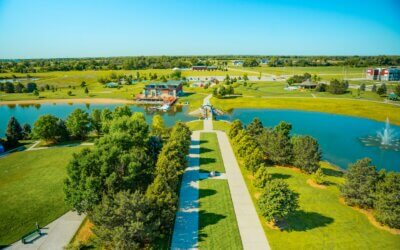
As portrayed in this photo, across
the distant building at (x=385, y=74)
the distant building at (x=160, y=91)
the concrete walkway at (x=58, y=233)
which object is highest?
the distant building at (x=385, y=74)

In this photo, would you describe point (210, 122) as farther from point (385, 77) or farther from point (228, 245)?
point (385, 77)

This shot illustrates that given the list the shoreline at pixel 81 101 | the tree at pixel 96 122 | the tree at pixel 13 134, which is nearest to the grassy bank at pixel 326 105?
the shoreline at pixel 81 101

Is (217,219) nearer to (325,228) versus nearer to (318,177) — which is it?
(325,228)

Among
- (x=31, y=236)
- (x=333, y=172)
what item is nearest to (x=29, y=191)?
(x=31, y=236)

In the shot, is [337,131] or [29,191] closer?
[29,191]

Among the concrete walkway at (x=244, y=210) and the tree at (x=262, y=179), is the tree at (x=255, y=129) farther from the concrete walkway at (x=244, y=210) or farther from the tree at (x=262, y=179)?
the tree at (x=262, y=179)

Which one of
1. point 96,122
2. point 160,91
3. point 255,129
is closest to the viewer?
point 255,129
